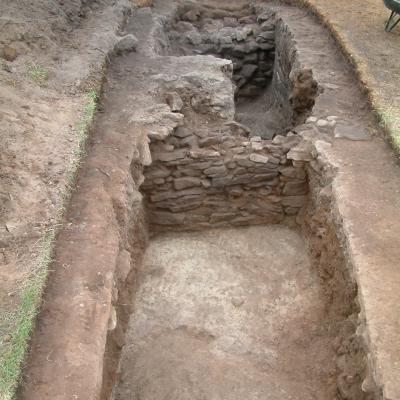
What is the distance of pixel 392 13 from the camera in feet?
23.2

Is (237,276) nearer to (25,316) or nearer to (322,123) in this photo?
(322,123)

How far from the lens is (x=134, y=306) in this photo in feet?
15.7

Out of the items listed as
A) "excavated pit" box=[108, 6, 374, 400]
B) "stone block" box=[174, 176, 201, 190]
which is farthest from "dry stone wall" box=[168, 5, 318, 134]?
"stone block" box=[174, 176, 201, 190]

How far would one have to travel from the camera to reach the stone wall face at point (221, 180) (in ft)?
17.7

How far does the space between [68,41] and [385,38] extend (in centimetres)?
491

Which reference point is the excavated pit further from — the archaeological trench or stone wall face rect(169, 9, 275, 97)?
stone wall face rect(169, 9, 275, 97)

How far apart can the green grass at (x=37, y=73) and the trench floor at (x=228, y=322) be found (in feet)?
8.03

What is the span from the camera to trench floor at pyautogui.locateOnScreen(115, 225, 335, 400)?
405 centimetres

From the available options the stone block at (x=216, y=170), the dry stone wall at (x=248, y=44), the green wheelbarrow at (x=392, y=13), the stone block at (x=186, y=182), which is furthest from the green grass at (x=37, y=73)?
the green wheelbarrow at (x=392, y=13)

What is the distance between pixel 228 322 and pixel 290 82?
4.17 m

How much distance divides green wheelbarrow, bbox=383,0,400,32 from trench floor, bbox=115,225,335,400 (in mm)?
3773

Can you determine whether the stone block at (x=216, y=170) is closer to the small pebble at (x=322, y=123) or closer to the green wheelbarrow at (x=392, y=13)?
the small pebble at (x=322, y=123)

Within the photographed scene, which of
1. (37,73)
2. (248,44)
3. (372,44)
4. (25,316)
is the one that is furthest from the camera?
(248,44)

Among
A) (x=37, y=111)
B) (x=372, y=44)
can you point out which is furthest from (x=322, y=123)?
(x=37, y=111)
